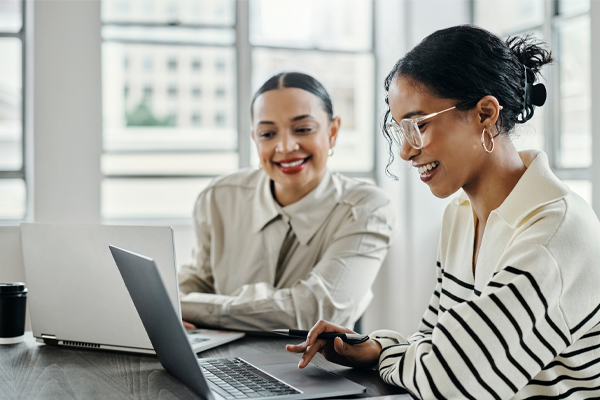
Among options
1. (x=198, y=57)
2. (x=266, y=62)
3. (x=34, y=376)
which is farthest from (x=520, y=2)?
(x=34, y=376)

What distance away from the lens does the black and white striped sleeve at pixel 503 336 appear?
3.17 feet

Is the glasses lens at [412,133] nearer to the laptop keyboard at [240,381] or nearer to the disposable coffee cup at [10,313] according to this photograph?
the laptop keyboard at [240,381]

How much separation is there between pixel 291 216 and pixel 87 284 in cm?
88

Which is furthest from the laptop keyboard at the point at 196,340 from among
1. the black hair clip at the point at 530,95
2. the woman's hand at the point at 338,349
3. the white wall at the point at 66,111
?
the white wall at the point at 66,111

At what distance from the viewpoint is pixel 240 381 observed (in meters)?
1.11

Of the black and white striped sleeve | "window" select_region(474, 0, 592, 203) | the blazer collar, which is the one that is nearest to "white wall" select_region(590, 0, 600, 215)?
"window" select_region(474, 0, 592, 203)

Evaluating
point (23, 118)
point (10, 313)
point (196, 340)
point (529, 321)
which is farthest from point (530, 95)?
point (23, 118)

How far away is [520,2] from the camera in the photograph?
3.19m

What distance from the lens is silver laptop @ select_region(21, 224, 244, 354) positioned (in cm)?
129

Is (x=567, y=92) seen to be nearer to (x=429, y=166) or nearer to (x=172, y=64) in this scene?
(x=429, y=166)

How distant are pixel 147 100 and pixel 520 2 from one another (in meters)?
2.08

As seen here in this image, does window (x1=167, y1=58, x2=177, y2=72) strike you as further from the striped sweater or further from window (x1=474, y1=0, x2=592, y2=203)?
the striped sweater

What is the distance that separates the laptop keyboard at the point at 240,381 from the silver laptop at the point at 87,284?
0.11 metres

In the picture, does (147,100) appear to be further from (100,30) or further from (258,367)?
(258,367)
